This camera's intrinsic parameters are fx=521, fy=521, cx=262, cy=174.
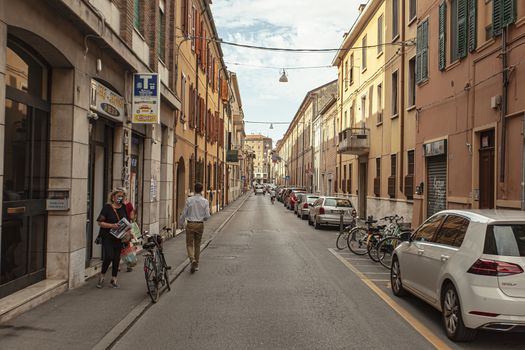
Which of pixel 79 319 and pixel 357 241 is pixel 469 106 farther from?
pixel 79 319

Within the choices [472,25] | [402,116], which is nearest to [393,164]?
[402,116]

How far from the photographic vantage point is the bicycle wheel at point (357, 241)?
13875 mm

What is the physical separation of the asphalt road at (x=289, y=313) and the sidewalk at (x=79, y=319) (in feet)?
0.87

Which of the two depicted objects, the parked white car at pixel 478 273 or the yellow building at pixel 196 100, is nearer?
the parked white car at pixel 478 273

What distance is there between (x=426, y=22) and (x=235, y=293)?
12127 mm

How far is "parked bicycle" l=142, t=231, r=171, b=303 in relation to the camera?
25.2 ft

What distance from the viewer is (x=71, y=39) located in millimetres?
8117

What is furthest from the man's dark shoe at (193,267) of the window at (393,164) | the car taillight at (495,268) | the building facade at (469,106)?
the window at (393,164)

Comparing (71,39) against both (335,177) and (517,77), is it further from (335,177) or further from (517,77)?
(335,177)

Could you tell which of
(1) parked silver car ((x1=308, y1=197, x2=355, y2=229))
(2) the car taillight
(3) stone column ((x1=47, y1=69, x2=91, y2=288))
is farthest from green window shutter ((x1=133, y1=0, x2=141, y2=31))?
(1) parked silver car ((x1=308, y1=197, x2=355, y2=229))

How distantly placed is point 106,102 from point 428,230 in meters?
6.33

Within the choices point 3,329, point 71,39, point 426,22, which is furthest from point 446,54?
point 3,329

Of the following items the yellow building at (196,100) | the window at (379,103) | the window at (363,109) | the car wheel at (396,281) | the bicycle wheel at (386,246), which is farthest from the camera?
the window at (363,109)

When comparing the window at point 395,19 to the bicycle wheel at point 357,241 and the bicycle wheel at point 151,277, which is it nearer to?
the bicycle wheel at point 357,241
